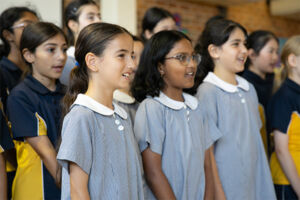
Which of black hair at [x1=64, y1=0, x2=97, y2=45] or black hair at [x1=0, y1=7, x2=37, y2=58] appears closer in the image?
black hair at [x1=0, y1=7, x2=37, y2=58]

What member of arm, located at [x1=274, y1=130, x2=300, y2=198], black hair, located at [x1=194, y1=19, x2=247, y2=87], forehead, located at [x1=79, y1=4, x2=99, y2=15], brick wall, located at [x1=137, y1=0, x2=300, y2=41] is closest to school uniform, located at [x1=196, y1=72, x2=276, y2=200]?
black hair, located at [x1=194, y1=19, x2=247, y2=87]

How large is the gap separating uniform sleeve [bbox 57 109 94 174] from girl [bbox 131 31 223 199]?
40 centimetres

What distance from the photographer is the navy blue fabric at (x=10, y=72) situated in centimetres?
210

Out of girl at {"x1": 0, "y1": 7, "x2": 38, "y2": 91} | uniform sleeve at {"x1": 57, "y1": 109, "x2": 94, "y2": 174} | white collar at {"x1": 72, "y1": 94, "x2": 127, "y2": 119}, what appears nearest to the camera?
uniform sleeve at {"x1": 57, "y1": 109, "x2": 94, "y2": 174}

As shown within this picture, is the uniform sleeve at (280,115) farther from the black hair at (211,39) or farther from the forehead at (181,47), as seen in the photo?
the forehead at (181,47)

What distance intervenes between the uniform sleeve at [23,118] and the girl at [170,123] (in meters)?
0.48

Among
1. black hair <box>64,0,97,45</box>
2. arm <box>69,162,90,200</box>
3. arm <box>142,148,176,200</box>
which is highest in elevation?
black hair <box>64,0,97,45</box>

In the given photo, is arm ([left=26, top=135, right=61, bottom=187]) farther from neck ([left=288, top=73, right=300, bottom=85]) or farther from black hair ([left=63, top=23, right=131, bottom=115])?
neck ([left=288, top=73, right=300, bottom=85])

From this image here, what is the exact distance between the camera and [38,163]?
1.71m

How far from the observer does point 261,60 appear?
116 inches

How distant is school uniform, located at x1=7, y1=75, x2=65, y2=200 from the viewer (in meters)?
1.67

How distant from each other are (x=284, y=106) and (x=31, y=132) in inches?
61.2

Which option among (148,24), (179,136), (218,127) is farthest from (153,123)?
(148,24)

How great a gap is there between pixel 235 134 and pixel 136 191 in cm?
76
